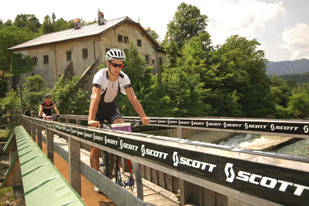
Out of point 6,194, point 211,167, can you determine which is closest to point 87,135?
point 211,167

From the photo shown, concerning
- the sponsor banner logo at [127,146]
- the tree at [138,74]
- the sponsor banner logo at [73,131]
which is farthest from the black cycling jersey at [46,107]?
the tree at [138,74]

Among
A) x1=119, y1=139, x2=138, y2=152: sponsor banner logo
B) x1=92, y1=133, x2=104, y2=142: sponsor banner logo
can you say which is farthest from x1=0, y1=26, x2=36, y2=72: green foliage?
x1=119, y1=139, x2=138, y2=152: sponsor banner logo

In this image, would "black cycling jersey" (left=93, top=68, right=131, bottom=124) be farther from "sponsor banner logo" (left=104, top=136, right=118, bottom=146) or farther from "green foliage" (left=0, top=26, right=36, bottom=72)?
"green foliage" (left=0, top=26, right=36, bottom=72)

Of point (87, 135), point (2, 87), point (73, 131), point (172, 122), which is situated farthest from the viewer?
point (2, 87)

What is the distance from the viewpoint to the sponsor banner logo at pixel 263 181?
3.50ft

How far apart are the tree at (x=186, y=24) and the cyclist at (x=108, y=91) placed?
179ft

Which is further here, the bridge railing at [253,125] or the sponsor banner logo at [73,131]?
the bridge railing at [253,125]

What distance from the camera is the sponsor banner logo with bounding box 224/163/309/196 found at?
3.50 feet

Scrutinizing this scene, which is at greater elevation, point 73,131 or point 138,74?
point 138,74

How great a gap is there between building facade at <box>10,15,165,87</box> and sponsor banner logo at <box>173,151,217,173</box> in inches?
1360

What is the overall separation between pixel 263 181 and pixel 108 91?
4.10 meters

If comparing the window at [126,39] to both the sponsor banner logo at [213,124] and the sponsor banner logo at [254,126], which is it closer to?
the sponsor banner logo at [213,124]

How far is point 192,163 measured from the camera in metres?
1.58

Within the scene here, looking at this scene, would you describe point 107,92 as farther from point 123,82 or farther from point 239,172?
point 239,172
